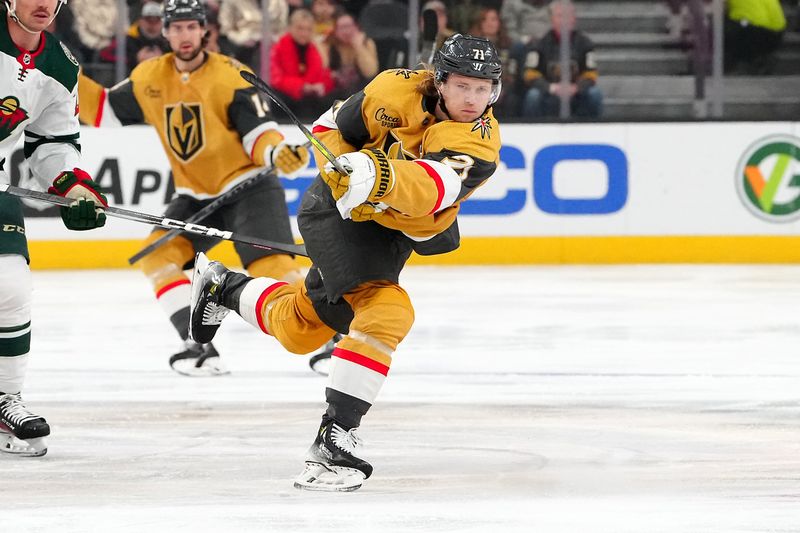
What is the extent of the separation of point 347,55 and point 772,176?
243 centimetres

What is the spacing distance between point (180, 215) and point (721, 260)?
12.9 feet

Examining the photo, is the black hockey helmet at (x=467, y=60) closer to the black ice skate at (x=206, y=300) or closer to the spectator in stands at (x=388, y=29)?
the black ice skate at (x=206, y=300)

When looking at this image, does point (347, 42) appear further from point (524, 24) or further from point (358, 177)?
point (358, 177)

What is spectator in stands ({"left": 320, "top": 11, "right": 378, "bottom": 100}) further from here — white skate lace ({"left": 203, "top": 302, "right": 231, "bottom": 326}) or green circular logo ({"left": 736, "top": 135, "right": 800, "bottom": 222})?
white skate lace ({"left": 203, "top": 302, "right": 231, "bottom": 326})

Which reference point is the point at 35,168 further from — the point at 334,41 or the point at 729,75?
the point at 729,75

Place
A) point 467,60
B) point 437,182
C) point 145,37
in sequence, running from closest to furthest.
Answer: point 437,182, point 467,60, point 145,37

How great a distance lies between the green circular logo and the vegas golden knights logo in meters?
3.91

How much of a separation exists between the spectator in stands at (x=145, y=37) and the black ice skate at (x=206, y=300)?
4327 mm

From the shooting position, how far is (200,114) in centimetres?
489

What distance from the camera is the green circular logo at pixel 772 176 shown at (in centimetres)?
785

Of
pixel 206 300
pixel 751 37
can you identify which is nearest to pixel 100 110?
pixel 206 300

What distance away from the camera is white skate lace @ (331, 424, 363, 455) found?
313 cm

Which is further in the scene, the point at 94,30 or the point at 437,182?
the point at 94,30

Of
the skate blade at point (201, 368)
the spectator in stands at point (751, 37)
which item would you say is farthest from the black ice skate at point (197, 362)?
the spectator in stands at point (751, 37)
